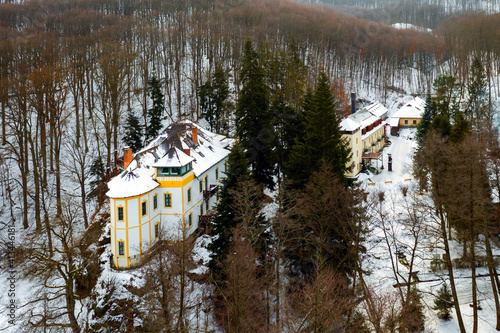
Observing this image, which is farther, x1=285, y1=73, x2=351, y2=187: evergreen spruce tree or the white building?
x1=285, y1=73, x2=351, y2=187: evergreen spruce tree

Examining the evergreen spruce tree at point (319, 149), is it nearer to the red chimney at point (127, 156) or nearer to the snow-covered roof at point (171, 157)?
the snow-covered roof at point (171, 157)

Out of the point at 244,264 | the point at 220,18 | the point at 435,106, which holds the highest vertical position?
the point at 220,18

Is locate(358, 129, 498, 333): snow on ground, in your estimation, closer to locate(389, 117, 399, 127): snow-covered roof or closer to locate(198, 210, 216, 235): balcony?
locate(198, 210, 216, 235): balcony

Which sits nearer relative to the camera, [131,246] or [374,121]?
[131,246]

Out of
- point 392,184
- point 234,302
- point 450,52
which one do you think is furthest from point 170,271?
point 450,52

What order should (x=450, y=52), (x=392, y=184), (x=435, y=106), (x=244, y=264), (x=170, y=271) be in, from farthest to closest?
(x=450, y=52)
(x=435, y=106)
(x=392, y=184)
(x=170, y=271)
(x=244, y=264)

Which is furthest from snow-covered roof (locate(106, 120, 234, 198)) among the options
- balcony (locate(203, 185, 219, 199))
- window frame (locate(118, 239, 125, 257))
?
window frame (locate(118, 239, 125, 257))

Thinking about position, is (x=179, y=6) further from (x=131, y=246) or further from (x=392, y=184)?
(x=131, y=246)

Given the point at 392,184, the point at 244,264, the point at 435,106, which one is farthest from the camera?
the point at 435,106

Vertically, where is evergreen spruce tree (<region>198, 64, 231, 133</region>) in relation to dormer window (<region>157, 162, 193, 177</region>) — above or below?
above
